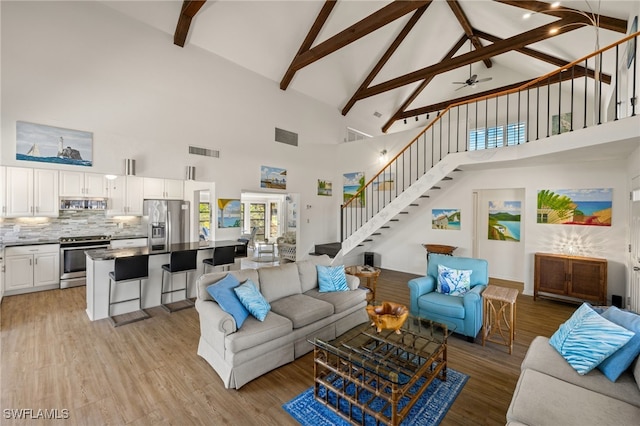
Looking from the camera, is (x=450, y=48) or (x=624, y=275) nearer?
(x=624, y=275)

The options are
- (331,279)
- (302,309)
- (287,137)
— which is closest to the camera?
(302,309)

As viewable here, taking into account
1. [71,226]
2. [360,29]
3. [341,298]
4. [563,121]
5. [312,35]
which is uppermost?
[312,35]

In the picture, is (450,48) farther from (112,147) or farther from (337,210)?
(112,147)

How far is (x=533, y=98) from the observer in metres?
6.21

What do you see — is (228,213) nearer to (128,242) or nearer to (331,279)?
(128,242)

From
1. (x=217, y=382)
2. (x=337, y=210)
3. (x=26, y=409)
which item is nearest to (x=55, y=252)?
(x=26, y=409)

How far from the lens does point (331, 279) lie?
3998 millimetres

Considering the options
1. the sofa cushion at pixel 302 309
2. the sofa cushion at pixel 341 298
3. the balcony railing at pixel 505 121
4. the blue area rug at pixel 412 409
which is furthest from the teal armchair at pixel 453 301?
the balcony railing at pixel 505 121

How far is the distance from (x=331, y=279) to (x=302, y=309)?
0.88 meters

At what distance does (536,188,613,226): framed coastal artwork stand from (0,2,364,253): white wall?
19.4 feet

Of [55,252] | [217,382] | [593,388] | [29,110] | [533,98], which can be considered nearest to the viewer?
[593,388]

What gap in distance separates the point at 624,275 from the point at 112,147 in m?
9.38

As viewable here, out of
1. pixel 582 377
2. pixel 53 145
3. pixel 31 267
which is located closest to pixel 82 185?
pixel 53 145

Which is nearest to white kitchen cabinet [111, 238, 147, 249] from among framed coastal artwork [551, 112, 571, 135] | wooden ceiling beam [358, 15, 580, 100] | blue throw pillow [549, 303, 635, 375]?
wooden ceiling beam [358, 15, 580, 100]
